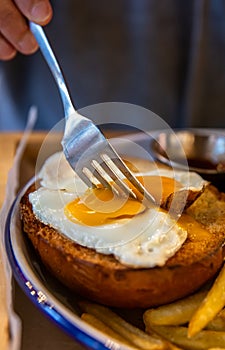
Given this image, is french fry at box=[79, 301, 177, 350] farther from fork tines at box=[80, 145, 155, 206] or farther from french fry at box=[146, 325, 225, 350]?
fork tines at box=[80, 145, 155, 206]

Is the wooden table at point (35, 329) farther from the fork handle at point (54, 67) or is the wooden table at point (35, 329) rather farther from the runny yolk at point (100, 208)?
the fork handle at point (54, 67)

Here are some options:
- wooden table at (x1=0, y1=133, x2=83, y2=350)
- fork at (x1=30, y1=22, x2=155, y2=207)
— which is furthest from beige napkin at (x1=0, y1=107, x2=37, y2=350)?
fork at (x1=30, y1=22, x2=155, y2=207)

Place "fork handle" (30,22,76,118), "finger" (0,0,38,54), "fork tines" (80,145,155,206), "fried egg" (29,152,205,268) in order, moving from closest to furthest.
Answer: "fried egg" (29,152,205,268) → "fork tines" (80,145,155,206) → "fork handle" (30,22,76,118) → "finger" (0,0,38,54)

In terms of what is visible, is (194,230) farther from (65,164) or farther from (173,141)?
(173,141)

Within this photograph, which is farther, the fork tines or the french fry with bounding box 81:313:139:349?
the fork tines

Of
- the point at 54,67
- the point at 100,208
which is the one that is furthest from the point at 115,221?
the point at 54,67

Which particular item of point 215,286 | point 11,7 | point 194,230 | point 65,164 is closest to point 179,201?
point 194,230

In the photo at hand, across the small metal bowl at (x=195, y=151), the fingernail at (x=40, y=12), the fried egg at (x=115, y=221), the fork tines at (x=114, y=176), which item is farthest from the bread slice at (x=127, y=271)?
the fingernail at (x=40, y=12)
